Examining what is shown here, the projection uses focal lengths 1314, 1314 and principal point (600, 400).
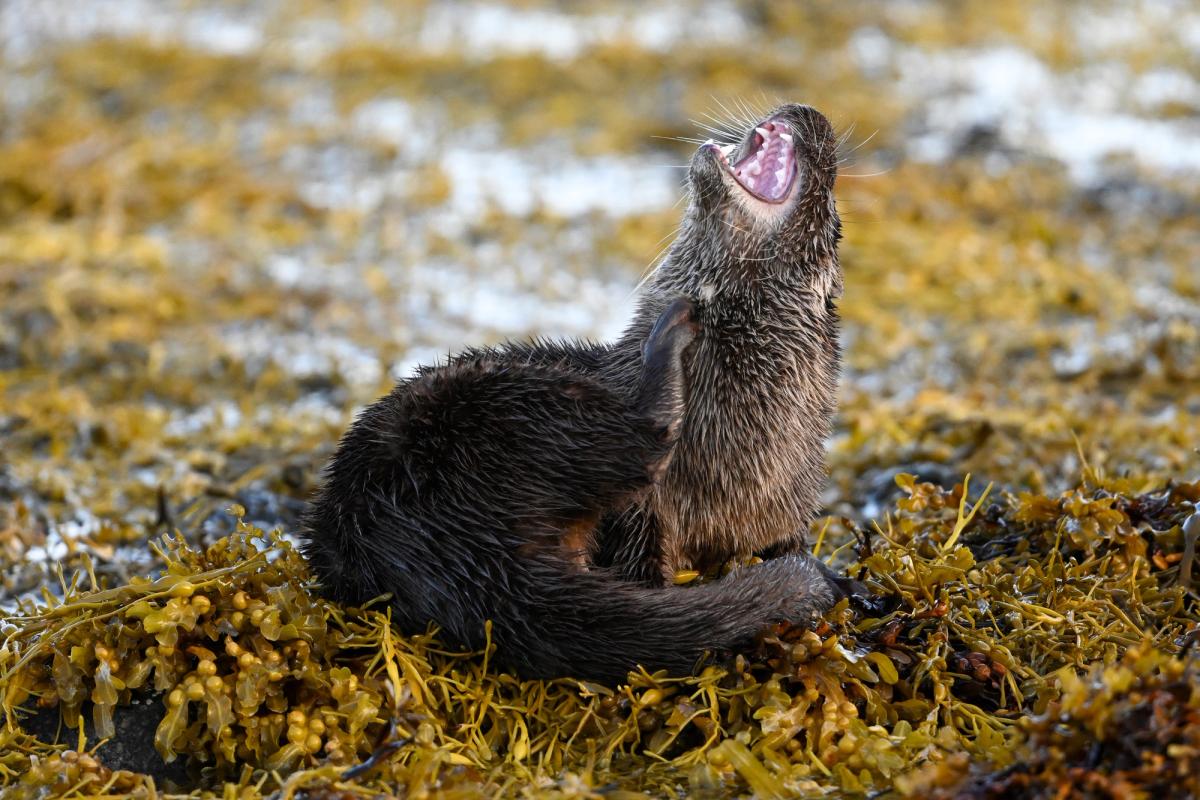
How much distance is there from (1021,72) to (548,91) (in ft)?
12.3

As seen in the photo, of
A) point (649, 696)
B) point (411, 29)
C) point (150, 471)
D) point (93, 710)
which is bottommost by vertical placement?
point (93, 710)

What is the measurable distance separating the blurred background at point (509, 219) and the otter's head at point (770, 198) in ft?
1.18

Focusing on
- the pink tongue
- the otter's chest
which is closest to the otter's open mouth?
the pink tongue

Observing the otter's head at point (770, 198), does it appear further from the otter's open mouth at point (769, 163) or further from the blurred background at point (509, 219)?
A: the blurred background at point (509, 219)

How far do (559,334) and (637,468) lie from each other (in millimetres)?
3806

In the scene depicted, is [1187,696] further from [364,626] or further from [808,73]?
[808,73]

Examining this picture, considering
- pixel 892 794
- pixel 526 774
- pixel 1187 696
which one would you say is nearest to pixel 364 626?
pixel 526 774

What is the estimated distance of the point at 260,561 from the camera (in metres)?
3.09

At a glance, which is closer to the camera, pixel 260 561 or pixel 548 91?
pixel 260 561

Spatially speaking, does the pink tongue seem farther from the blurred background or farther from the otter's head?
the blurred background

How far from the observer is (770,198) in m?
3.51

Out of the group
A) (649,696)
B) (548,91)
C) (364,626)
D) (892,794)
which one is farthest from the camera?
(548,91)

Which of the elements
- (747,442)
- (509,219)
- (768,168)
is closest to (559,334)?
(509,219)

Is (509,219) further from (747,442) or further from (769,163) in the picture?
(747,442)
